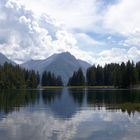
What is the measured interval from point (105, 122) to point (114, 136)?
1326cm

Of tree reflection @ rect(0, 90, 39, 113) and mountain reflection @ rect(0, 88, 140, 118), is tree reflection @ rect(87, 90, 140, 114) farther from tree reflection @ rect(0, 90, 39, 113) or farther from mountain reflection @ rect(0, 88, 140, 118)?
tree reflection @ rect(0, 90, 39, 113)

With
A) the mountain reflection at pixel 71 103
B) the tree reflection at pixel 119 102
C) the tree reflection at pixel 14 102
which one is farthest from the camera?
the tree reflection at pixel 14 102

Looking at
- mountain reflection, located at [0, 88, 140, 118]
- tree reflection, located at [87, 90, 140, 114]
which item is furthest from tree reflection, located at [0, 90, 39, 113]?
tree reflection, located at [87, 90, 140, 114]

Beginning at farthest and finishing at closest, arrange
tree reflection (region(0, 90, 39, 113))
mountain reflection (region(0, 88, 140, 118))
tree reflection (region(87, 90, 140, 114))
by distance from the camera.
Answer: tree reflection (region(0, 90, 39, 113))
tree reflection (region(87, 90, 140, 114))
mountain reflection (region(0, 88, 140, 118))

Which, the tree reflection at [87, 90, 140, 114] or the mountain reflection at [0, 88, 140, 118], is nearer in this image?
the mountain reflection at [0, 88, 140, 118]

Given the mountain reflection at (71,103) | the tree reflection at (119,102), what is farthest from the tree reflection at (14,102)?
the tree reflection at (119,102)

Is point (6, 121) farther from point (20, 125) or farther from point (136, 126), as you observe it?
point (136, 126)

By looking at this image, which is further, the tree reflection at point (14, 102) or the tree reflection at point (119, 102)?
the tree reflection at point (14, 102)

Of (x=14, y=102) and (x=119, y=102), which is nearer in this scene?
(x=119, y=102)

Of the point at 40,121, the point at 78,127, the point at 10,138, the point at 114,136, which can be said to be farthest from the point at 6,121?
the point at 114,136

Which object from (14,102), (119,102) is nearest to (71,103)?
(119,102)

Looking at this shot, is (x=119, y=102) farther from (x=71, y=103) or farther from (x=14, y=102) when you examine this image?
(x=14, y=102)

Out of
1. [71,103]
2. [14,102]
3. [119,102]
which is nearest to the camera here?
[119,102]

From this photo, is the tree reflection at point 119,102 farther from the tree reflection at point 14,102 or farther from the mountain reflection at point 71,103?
the tree reflection at point 14,102
